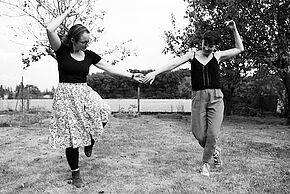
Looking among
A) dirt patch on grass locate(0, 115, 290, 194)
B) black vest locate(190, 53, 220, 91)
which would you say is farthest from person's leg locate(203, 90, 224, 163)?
dirt patch on grass locate(0, 115, 290, 194)

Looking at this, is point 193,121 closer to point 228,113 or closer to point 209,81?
point 209,81

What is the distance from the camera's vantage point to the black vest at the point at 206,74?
4.12 meters

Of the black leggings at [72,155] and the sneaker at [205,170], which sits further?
the sneaker at [205,170]

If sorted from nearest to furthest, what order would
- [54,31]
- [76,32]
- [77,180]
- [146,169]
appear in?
[54,31] → [76,32] → [77,180] → [146,169]

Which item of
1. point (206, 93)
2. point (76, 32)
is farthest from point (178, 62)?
point (76, 32)

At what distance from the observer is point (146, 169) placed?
14.5ft

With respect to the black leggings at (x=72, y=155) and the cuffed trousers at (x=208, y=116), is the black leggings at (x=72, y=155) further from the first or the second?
the cuffed trousers at (x=208, y=116)

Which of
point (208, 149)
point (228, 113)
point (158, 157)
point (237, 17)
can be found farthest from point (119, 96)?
point (208, 149)

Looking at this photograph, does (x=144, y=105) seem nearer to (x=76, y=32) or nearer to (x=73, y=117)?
(x=73, y=117)

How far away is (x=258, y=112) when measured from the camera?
16.0m

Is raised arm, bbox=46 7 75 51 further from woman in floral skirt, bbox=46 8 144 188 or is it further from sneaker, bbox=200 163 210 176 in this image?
sneaker, bbox=200 163 210 176

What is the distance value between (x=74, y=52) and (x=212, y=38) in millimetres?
1671

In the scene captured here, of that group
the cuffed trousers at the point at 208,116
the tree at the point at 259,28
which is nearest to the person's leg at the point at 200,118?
the cuffed trousers at the point at 208,116

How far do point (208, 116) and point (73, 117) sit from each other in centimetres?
168
